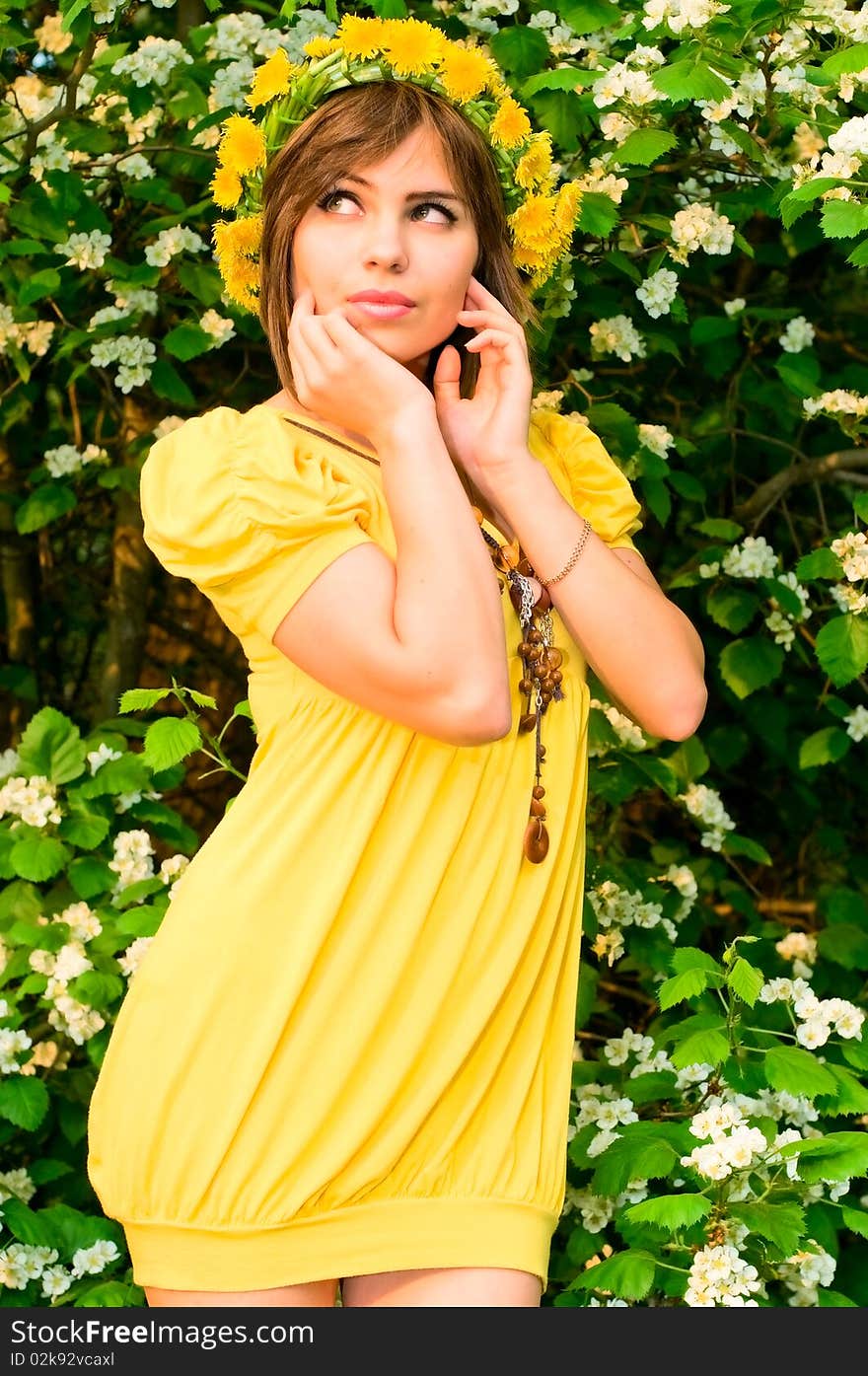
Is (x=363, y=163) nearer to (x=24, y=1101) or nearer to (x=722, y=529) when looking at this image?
(x=722, y=529)

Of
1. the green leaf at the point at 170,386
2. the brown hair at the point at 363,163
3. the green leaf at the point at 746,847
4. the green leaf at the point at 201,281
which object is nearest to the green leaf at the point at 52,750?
the green leaf at the point at 170,386

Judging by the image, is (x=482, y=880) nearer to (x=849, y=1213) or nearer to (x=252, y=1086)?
(x=252, y=1086)

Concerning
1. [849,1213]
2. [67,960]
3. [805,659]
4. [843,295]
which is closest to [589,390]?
[805,659]

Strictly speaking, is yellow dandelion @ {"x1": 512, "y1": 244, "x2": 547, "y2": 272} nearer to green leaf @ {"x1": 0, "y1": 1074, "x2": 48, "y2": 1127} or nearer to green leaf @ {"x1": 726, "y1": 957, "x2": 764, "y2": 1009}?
green leaf @ {"x1": 726, "y1": 957, "x2": 764, "y2": 1009}

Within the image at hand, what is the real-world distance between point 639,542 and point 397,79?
199 centimetres

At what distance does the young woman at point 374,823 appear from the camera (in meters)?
1.78

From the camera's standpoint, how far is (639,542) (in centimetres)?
392

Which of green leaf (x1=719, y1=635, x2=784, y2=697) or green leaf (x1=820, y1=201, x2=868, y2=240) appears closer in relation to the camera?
green leaf (x1=820, y1=201, x2=868, y2=240)

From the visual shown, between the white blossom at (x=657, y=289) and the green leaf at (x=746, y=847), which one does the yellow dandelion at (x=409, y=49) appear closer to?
the white blossom at (x=657, y=289)

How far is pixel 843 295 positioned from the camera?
423 centimetres

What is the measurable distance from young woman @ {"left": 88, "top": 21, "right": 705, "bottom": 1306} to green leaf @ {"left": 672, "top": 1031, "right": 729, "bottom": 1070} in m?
0.42

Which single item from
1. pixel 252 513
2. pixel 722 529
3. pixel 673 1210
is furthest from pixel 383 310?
pixel 722 529

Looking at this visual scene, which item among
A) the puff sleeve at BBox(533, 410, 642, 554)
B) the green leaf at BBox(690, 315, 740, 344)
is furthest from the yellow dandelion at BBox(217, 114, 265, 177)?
the green leaf at BBox(690, 315, 740, 344)

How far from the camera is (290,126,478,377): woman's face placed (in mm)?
1923
